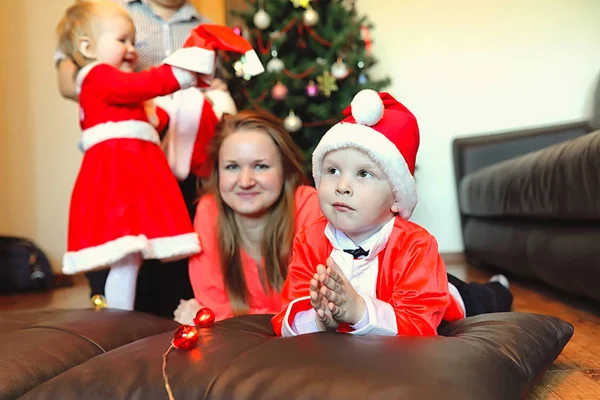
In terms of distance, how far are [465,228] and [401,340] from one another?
2258mm

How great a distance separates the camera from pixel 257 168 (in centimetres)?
157

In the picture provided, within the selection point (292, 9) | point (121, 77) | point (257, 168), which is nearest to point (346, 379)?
point (257, 168)

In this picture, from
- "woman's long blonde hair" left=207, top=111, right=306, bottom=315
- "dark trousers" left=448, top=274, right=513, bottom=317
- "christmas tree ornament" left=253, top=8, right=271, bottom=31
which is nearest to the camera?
"dark trousers" left=448, top=274, right=513, bottom=317

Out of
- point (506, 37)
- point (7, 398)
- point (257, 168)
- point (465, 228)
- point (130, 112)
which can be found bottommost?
point (465, 228)

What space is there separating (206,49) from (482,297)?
3.19ft

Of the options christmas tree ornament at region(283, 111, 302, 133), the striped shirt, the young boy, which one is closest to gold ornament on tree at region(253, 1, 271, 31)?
christmas tree ornament at region(283, 111, 302, 133)

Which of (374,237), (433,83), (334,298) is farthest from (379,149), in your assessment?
(433,83)

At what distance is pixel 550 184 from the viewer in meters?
1.77

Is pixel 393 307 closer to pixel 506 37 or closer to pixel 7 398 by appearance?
pixel 7 398

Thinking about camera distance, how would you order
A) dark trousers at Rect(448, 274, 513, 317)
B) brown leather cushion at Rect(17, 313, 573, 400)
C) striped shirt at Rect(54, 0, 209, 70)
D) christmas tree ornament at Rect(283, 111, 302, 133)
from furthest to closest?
christmas tree ornament at Rect(283, 111, 302, 133) < striped shirt at Rect(54, 0, 209, 70) < dark trousers at Rect(448, 274, 513, 317) < brown leather cushion at Rect(17, 313, 573, 400)

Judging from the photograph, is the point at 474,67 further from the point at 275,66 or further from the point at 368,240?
the point at 368,240

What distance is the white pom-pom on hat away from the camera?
104 centimetres

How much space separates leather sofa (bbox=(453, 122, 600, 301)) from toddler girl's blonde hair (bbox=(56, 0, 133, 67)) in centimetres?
132

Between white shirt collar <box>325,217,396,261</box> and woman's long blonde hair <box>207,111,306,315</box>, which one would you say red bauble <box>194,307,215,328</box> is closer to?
white shirt collar <box>325,217,396,261</box>
